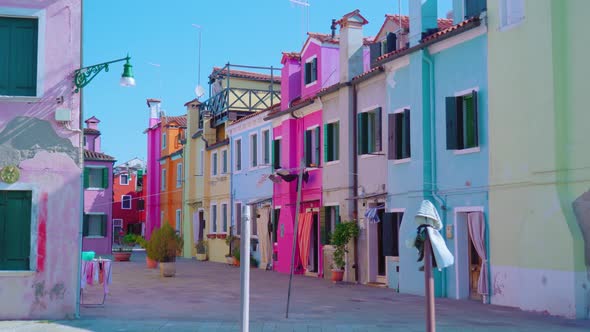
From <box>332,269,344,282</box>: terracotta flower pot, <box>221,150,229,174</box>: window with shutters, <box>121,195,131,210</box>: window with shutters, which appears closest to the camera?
<box>332,269,344,282</box>: terracotta flower pot

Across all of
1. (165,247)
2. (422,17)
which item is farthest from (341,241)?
(422,17)

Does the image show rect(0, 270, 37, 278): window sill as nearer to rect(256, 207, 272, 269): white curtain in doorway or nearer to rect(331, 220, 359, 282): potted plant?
rect(331, 220, 359, 282): potted plant

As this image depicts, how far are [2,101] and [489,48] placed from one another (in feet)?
34.2

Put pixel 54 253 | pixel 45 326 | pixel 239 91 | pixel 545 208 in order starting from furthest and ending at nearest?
pixel 239 91
pixel 545 208
pixel 54 253
pixel 45 326

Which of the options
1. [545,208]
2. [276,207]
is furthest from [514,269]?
[276,207]

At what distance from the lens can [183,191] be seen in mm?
42719

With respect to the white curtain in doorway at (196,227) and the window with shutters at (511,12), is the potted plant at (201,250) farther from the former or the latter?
the window with shutters at (511,12)

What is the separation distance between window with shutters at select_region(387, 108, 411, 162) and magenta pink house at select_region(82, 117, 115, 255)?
27.0 meters

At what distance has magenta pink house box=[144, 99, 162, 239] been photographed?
160 feet

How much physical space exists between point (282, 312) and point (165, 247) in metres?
10.7

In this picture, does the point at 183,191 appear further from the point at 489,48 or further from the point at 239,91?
the point at 489,48

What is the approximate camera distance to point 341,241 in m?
21.7

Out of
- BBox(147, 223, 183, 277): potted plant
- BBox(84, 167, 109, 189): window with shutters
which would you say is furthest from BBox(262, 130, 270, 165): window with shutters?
BBox(84, 167, 109, 189): window with shutters

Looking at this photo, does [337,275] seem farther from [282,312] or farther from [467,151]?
[282,312]
